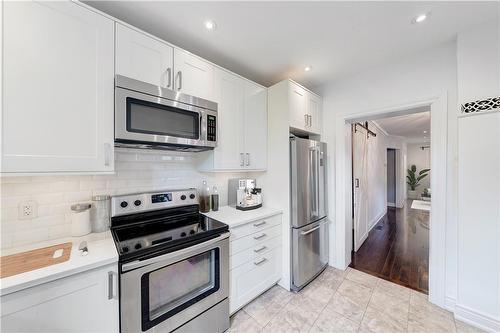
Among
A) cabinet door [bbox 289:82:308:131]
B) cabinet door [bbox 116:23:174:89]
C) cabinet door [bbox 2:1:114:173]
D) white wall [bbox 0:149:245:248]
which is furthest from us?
cabinet door [bbox 289:82:308:131]

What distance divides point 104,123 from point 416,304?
3222mm

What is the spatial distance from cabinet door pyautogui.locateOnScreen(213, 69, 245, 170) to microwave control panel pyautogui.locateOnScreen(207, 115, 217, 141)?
0.12 meters

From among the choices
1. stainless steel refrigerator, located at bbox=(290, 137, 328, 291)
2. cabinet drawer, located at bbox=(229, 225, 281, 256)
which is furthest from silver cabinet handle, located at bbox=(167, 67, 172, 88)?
cabinet drawer, located at bbox=(229, 225, 281, 256)

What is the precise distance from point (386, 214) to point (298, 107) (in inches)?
204

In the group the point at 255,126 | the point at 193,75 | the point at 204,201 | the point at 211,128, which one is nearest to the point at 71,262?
the point at 204,201

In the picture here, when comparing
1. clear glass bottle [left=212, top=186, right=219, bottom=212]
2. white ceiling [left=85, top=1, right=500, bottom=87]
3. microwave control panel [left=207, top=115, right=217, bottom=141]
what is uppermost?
white ceiling [left=85, top=1, right=500, bottom=87]

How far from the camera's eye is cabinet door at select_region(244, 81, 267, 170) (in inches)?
84.7

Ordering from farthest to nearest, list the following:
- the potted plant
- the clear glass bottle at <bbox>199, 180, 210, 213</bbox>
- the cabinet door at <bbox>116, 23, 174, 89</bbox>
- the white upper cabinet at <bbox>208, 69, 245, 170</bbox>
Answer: the potted plant, the clear glass bottle at <bbox>199, 180, 210, 213</bbox>, the white upper cabinet at <bbox>208, 69, 245, 170</bbox>, the cabinet door at <bbox>116, 23, 174, 89</bbox>

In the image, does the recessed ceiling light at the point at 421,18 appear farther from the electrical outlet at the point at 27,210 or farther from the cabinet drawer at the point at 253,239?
the electrical outlet at the point at 27,210

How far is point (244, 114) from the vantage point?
212cm

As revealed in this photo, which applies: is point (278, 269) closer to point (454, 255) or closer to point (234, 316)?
point (234, 316)

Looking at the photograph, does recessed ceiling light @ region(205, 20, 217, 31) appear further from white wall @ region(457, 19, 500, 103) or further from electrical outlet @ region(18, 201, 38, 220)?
white wall @ region(457, 19, 500, 103)

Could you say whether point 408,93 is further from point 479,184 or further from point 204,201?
point 204,201

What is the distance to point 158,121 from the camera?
148 centimetres
